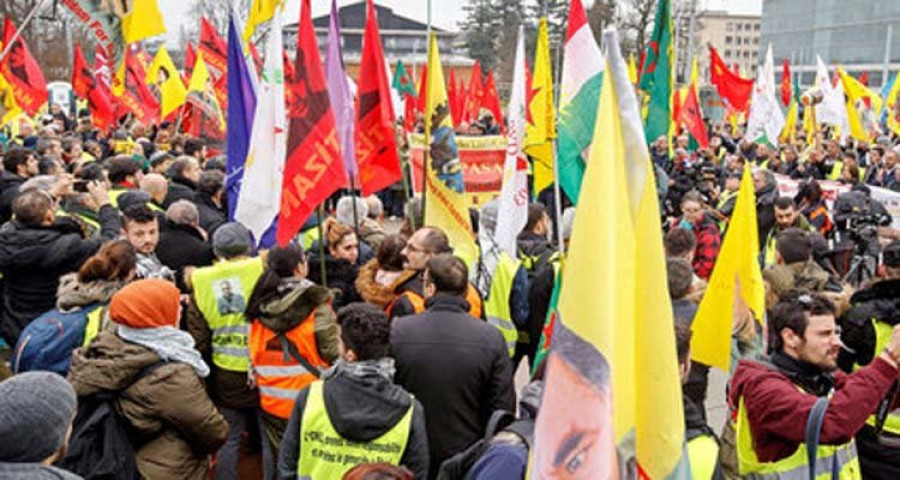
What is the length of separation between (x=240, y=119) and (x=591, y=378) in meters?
4.26

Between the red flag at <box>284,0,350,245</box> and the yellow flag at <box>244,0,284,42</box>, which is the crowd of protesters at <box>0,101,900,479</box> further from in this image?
the yellow flag at <box>244,0,284,42</box>

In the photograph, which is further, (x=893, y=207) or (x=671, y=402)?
(x=893, y=207)

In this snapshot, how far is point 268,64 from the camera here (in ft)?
17.8

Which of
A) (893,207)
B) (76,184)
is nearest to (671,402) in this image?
(76,184)

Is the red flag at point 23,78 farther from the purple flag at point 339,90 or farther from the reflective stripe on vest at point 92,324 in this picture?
the reflective stripe on vest at point 92,324

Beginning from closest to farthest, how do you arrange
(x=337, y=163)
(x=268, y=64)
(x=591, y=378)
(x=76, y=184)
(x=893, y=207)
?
(x=591, y=378)
(x=337, y=163)
(x=268, y=64)
(x=76, y=184)
(x=893, y=207)

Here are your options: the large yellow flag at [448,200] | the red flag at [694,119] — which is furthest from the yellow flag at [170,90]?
the large yellow flag at [448,200]

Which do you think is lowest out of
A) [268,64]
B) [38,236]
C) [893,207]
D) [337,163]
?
[893,207]

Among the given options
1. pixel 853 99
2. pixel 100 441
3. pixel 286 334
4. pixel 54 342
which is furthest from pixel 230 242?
pixel 853 99

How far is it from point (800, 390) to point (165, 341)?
250 centimetres

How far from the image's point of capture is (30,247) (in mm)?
5320

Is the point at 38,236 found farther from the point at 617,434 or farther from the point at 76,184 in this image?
the point at 617,434

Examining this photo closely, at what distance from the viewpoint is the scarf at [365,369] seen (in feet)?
10.6

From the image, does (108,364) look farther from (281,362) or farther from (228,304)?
(228,304)
